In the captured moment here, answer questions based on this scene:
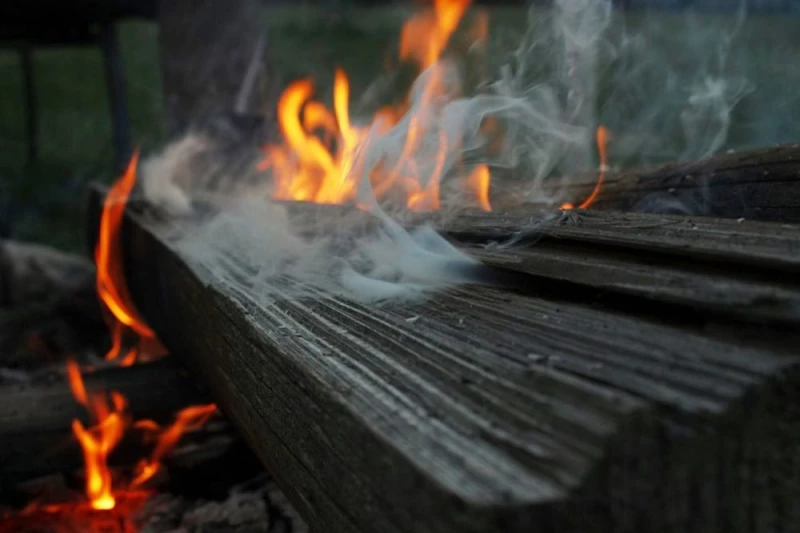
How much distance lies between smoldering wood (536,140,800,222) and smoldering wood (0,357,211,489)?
4.35 ft

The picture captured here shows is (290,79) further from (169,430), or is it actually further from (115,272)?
(169,430)

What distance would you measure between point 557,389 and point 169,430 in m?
1.75

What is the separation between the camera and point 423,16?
3252 mm

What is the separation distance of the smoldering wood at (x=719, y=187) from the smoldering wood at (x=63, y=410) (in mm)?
1325

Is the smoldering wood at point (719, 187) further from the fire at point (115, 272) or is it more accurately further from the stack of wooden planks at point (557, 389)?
the fire at point (115, 272)

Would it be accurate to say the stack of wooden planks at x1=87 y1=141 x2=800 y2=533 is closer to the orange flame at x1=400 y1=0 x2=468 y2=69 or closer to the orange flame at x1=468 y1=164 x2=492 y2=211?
Answer: the orange flame at x1=468 y1=164 x2=492 y2=211

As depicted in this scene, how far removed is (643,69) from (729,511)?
4540mm

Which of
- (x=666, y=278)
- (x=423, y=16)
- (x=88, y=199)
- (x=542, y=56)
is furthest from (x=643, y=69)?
(x=666, y=278)

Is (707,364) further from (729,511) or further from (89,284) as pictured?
(89,284)

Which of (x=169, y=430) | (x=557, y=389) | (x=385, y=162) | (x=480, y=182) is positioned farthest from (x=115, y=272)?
(x=557, y=389)

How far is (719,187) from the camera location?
82.0 inches

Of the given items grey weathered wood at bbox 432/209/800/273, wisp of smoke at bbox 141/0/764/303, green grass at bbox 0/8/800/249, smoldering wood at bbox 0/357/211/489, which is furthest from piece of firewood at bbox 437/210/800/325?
green grass at bbox 0/8/800/249

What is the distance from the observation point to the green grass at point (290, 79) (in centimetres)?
452

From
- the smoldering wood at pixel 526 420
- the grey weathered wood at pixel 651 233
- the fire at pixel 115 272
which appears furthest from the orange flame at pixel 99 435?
the grey weathered wood at pixel 651 233
